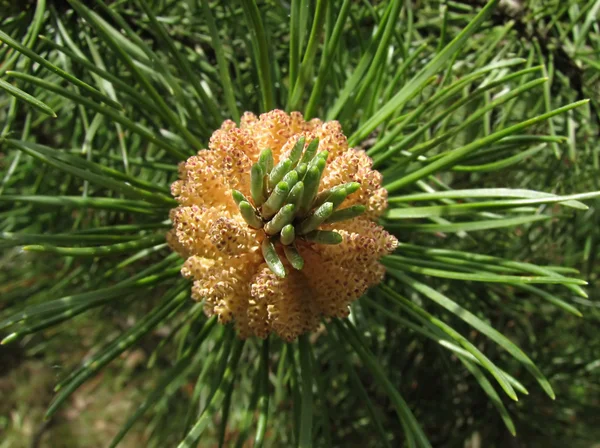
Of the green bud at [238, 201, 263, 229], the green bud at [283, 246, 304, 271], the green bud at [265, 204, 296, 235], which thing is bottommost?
the green bud at [283, 246, 304, 271]

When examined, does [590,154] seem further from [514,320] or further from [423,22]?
[514,320]

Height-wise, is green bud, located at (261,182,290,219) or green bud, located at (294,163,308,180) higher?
green bud, located at (294,163,308,180)

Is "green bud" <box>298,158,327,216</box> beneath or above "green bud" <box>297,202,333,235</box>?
above

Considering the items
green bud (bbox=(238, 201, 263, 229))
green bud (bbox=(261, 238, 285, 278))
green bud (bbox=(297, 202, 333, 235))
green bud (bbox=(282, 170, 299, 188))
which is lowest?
green bud (bbox=(261, 238, 285, 278))
